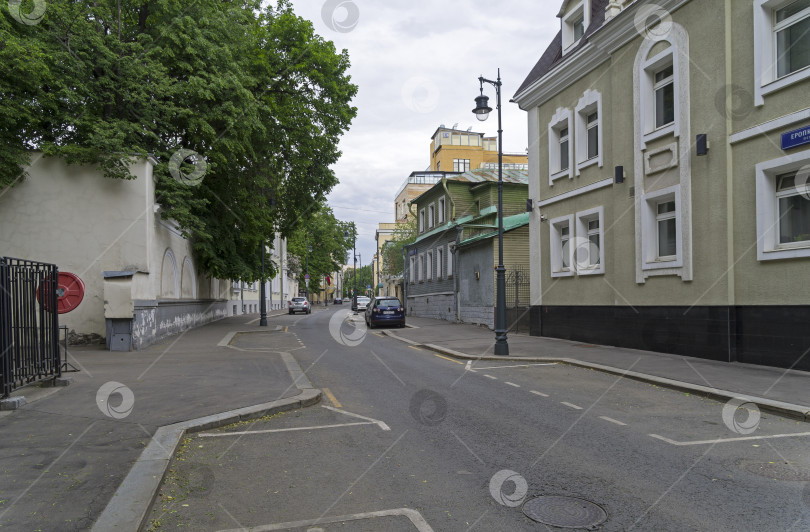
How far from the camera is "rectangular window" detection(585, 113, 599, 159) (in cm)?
1770

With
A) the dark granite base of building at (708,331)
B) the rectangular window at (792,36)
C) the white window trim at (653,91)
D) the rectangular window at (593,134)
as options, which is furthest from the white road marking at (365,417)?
the rectangular window at (593,134)

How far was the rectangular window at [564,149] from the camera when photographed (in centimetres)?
1955

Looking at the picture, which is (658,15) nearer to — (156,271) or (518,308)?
(518,308)

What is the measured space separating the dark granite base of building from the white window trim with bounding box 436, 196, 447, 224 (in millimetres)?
17223

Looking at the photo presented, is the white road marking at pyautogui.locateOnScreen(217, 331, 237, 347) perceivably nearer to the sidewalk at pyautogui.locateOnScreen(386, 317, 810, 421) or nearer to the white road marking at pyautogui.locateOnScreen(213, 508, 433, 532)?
the sidewalk at pyautogui.locateOnScreen(386, 317, 810, 421)

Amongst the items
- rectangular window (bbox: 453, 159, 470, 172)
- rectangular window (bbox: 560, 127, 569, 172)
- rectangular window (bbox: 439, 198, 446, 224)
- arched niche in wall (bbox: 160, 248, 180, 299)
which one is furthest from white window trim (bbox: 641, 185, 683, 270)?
rectangular window (bbox: 453, 159, 470, 172)

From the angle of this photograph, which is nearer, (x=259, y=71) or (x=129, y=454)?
(x=129, y=454)

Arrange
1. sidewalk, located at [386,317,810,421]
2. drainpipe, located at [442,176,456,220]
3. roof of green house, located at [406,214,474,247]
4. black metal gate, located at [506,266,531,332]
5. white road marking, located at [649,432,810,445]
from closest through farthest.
Answer: white road marking, located at [649,432,810,445], sidewalk, located at [386,317,810,421], black metal gate, located at [506,266,531,332], roof of green house, located at [406,214,474,247], drainpipe, located at [442,176,456,220]

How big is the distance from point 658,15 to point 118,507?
51.4 ft

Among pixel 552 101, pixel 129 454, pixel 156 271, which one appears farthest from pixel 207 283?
pixel 129 454

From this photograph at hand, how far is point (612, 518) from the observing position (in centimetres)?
424

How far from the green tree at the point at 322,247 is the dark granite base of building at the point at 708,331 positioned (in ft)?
166

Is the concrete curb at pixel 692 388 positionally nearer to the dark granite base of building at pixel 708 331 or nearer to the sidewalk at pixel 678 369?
the sidewalk at pixel 678 369

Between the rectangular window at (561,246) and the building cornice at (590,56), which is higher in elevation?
the building cornice at (590,56)
